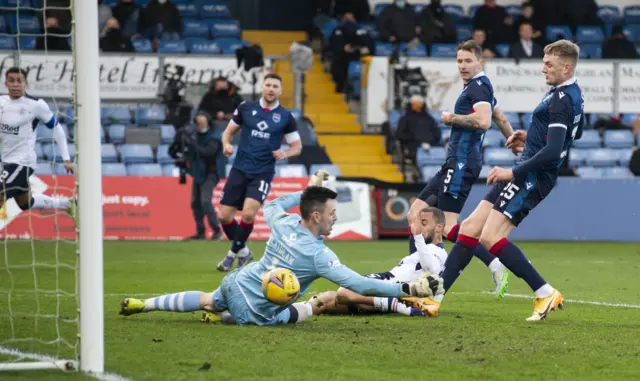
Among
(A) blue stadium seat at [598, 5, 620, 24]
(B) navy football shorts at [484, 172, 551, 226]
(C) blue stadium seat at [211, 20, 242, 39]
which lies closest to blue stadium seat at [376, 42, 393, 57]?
(C) blue stadium seat at [211, 20, 242, 39]

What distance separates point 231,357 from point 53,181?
12191 mm

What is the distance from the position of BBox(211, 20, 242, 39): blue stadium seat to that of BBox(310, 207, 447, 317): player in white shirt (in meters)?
15.7

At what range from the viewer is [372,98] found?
2209cm

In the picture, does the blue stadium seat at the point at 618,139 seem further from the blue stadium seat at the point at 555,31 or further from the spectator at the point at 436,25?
the spectator at the point at 436,25

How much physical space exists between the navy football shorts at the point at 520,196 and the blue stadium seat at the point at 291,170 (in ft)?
37.8

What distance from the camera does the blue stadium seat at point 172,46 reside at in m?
22.3

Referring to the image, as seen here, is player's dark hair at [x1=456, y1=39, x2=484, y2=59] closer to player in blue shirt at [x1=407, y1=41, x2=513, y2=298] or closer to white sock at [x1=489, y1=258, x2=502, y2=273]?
player in blue shirt at [x1=407, y1=41, x2=513, y2=298]

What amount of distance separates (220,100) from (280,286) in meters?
13.7

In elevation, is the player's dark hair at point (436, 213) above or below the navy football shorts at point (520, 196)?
below

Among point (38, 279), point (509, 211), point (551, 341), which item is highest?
point (509, 211)

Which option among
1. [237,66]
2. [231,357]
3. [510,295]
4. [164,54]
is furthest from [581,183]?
[231,357]

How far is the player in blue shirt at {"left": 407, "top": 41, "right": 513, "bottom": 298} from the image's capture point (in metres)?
8.89

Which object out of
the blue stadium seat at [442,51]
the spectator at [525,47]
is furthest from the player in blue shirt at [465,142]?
the blue stadium seat at [442,51]

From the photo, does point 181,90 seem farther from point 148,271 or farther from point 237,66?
point 148,271
